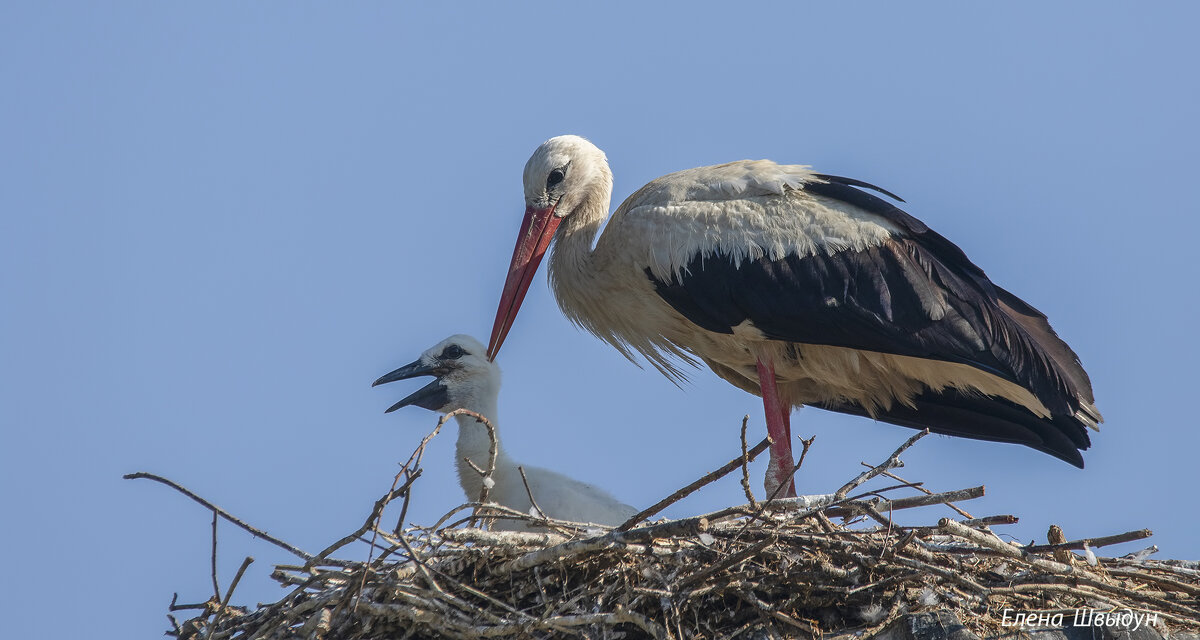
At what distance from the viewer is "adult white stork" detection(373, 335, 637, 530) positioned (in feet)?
18.8

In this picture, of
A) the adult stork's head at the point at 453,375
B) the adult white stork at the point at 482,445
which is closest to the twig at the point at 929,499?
the adult white stork at the point at 482,445

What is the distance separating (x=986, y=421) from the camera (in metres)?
6.57

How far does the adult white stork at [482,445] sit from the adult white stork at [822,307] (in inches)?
23.5

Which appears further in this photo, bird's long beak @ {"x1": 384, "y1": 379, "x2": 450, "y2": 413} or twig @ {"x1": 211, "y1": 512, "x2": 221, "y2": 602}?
bird's long beak @ {"x1": 384, "y1": 379, "x2": 450, "y2": 413}

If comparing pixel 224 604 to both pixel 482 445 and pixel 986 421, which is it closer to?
pixel 482 445

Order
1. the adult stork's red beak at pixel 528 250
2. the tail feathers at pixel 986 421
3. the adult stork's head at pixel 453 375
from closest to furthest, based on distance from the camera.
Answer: the tail feathers at pixel 986 421 < the adult stork's head at pixel 453 375 < the adult stork's red beak at pixel 528 250

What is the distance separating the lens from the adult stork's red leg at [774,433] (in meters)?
6.03

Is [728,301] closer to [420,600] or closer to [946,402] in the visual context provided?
[946,402]

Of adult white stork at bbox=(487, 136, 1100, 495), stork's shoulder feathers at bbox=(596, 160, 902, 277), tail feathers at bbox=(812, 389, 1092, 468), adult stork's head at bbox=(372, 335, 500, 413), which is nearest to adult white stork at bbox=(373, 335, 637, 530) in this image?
adult stork's head at bbox=(372, 335, 500, 413)

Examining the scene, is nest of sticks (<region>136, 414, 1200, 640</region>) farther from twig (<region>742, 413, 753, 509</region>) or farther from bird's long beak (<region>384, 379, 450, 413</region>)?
bird's long beak (<region>384, 379, 450, 413</region>)

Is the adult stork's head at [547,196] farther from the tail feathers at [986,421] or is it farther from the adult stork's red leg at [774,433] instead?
the tail feathers at [986,421]

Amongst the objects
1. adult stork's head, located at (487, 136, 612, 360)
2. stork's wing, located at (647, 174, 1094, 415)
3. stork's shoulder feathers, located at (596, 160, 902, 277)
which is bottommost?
stork's wing, located at (647, 174, 1094, 415)

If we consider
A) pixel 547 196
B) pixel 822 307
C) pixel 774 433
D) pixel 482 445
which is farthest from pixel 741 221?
pixel 482 445

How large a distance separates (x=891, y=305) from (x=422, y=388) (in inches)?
90.6
